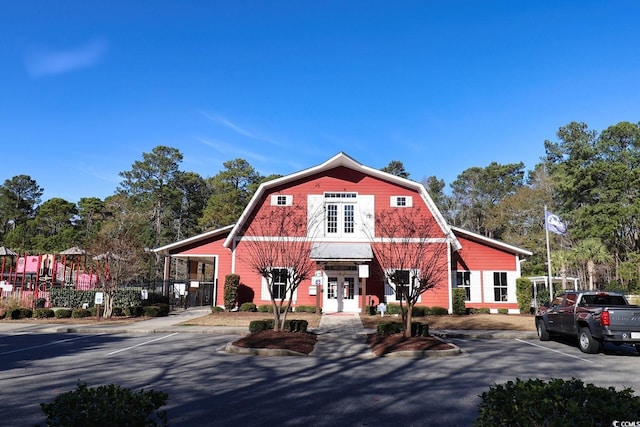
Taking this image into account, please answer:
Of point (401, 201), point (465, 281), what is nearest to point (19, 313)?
point (401, 201)

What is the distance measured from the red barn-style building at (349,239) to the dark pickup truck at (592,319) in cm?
970

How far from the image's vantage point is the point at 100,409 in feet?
11.1

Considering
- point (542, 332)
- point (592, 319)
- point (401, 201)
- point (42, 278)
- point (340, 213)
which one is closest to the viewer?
point (592, 319)

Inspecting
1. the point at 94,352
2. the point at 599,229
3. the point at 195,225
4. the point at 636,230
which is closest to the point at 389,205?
the point at 94,352

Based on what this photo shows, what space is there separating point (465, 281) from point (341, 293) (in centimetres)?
773

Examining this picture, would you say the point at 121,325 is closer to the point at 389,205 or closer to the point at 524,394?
the point at 389,205

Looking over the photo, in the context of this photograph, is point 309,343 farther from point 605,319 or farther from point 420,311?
point 420,311

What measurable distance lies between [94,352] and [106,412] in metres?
10.4

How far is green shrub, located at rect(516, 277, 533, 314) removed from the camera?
81.5ft

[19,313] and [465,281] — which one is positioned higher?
[465,281]

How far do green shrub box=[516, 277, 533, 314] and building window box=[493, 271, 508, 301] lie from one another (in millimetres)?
980

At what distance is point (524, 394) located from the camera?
363cm

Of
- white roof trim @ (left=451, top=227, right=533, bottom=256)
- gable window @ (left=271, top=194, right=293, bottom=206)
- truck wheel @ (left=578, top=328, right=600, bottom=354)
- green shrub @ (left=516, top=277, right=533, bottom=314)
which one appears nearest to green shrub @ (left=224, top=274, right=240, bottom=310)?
gable window @ (left=271, top=194, right=293, bottom=206)

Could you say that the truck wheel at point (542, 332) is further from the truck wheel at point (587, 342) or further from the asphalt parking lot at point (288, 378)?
the truck wheel at point (587, 342)
